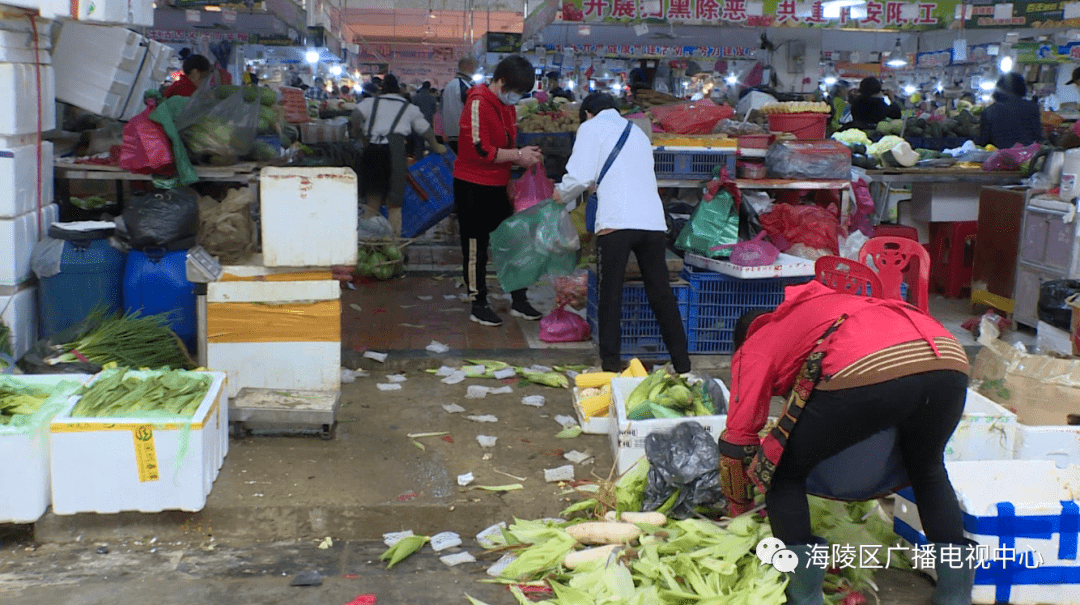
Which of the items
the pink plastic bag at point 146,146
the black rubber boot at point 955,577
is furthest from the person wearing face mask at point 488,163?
the black rubber boot at point 955,577

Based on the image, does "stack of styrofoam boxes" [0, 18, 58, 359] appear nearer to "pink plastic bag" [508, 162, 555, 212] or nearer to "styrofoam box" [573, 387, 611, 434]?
"styrofoam box" [573, 387, 611, 434]

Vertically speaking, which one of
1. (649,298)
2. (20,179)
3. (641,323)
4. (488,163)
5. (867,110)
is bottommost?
(641,323)

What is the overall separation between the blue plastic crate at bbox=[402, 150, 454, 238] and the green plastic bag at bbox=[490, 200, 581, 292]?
3.27 meters

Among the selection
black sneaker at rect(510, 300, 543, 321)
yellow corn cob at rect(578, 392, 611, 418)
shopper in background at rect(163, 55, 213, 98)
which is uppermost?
shopper in background at rect(163, 55, 213, 98)

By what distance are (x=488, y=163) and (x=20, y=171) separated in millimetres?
3102

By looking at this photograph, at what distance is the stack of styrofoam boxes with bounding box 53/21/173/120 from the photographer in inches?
264

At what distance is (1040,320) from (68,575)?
602 cm

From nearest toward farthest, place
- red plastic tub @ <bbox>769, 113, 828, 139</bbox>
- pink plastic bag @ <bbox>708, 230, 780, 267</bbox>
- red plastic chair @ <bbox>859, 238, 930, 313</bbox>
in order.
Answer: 1. red plastic chair @ <bbox>859, 238, 930, 313</bbox>
2. pink plastic bag @ <bbox>708, 230, 780, 267</bbox>
3. red plastic tub @ <bbox>769, 113, 828, 139</bbox>

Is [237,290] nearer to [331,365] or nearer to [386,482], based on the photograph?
[331,365]

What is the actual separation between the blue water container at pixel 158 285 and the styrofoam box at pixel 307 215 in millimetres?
763

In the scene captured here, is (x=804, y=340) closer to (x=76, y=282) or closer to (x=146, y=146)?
(x=76, y=282)

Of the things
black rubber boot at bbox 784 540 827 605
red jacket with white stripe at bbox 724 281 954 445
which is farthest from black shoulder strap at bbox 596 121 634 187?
black rubber boot at bbox 784 540 827 605

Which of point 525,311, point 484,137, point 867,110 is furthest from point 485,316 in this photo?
point 867,110

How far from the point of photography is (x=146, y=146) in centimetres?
594
